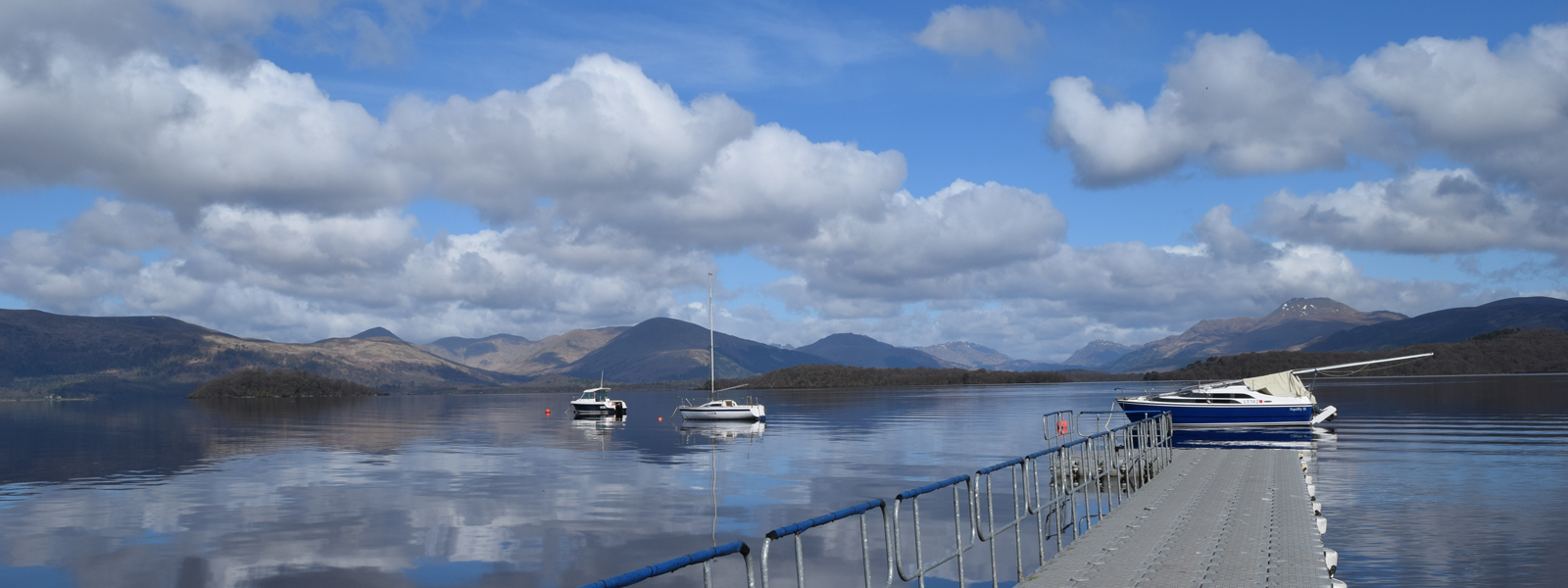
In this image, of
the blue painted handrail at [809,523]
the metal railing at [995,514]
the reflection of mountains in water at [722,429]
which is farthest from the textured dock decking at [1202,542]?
the reflection of mountains in water at [722,429]

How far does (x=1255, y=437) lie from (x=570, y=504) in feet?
157

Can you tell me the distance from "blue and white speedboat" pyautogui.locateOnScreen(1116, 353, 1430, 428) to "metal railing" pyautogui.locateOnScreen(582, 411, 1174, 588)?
22.5 meters

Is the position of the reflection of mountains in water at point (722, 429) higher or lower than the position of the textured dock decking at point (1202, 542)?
lower

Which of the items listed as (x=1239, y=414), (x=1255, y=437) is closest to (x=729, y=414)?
(x=1239, y=414)

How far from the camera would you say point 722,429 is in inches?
3265

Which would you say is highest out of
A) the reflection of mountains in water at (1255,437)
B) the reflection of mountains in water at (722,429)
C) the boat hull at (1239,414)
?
the boat hull at (1239,414)

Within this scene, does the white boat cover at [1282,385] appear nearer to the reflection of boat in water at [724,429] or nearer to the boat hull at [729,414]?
the reflection of boat in water at [724,429]

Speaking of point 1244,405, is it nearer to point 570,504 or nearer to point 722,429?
point 722,429

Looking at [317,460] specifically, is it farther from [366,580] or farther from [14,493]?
[366,580]

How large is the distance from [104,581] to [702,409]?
2903 inches

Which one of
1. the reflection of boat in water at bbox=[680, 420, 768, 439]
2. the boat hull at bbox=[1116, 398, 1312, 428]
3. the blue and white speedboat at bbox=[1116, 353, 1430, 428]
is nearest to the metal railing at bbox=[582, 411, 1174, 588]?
the boat hull at bbox=[1116, 398, 1312, 428]

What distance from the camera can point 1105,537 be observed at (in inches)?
733

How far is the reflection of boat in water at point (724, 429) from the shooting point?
72.8 m

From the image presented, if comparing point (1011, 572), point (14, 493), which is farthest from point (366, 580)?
point (14, 493)
